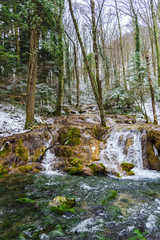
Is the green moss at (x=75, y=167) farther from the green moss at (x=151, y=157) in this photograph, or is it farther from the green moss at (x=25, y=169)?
the green moss at (x=151, y=157)

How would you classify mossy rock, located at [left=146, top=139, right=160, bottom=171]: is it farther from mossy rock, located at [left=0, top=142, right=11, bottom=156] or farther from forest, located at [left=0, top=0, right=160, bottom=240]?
mossy rock, located at [left=0, top=142, right=11, bottom=156]

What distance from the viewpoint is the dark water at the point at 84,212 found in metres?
2.40

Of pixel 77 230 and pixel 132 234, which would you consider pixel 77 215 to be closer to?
pixel 77 230

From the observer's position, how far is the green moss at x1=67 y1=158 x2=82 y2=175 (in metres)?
5.45

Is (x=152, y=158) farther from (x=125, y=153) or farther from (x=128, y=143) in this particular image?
(x=128, y=143)

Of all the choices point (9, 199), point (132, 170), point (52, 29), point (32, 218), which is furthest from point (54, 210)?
point (52, 29)

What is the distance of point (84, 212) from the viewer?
3.01m

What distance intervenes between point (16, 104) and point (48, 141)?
4988 mm

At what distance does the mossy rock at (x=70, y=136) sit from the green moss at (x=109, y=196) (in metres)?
3.42

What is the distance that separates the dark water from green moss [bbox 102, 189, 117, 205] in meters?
0.02

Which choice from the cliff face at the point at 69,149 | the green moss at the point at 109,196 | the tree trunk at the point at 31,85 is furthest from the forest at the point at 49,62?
the green moss at the point at 109,196

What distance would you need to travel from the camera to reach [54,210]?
118 inches

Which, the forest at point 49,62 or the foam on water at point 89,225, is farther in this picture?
the forest at point 49,62

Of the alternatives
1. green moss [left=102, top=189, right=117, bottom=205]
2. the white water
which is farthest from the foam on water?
the white water
